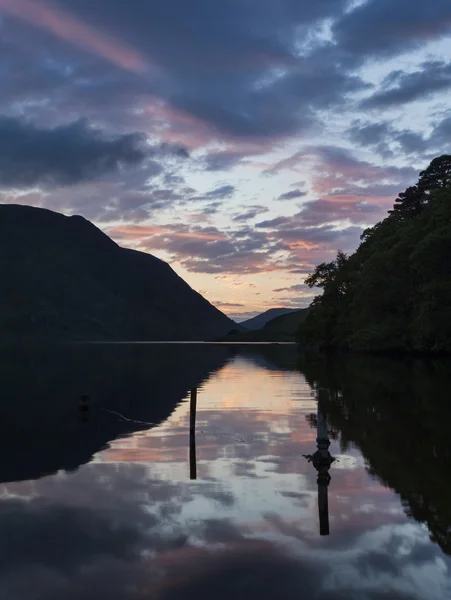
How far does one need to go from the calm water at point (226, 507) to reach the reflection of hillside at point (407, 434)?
9cm

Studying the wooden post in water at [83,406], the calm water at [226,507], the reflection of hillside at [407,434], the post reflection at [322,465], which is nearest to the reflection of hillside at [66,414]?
the calm water at [226,507]

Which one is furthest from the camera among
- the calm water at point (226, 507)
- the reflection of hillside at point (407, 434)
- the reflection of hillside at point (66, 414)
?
the reflection of hillside at point (66, 414)

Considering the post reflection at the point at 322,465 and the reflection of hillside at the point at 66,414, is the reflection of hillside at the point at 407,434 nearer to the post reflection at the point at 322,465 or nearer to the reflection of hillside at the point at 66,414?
the post reflection at the point at 322,465

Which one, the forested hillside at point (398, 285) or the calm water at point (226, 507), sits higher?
the forested hillside at point (398, 285)

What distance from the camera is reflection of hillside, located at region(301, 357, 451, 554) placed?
16598mm

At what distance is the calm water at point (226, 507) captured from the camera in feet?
38.1

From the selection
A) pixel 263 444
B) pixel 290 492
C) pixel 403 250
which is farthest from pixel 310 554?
pixel 403 250

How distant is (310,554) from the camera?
12844 mm

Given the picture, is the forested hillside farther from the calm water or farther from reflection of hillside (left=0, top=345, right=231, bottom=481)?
the calm water

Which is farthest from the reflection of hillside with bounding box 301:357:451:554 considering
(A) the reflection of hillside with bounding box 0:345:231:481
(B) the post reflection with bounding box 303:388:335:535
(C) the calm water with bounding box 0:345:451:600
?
(A) the reflection of hillside with bounding box 0:345:231:481

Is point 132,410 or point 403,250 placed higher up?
point 403,250

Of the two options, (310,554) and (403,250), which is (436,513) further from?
(403,250)

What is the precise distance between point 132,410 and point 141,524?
82.3 ft

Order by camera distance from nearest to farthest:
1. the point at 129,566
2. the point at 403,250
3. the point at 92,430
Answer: the point at 129,566 < the point at 92,430 < the point at 403,250
